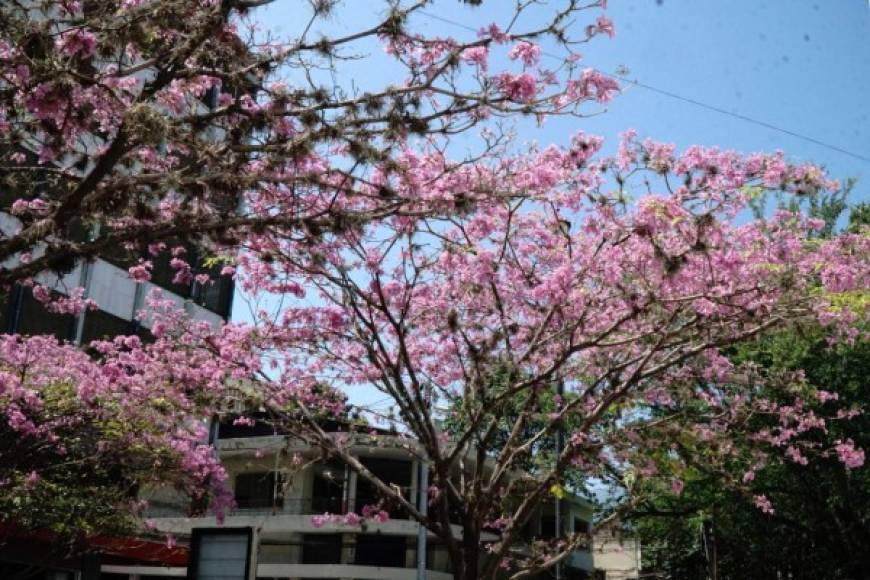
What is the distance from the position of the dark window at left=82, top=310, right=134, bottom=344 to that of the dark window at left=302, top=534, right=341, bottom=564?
38.1ft

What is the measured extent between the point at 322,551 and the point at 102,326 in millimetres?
12613

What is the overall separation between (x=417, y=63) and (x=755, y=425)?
14689 mm

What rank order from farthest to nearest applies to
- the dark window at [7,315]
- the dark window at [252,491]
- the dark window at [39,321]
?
the dark window at [252,491], the dark window at [39,321], the dark window at [7,315]

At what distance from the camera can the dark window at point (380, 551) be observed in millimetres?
28688

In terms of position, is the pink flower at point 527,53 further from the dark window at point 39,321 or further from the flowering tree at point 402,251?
the dark window at point 39,321

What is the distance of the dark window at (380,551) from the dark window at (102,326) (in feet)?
39.4

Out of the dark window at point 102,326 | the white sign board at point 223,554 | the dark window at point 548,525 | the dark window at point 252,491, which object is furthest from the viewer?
the dark window at point 548,525

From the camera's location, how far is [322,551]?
1142 inches

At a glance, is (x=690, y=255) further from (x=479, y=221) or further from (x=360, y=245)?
(x=360, y=245)

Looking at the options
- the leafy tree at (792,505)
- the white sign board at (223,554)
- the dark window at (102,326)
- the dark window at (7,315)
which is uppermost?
the dark window at (102,326)

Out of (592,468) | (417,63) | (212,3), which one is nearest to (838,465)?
(592,468)

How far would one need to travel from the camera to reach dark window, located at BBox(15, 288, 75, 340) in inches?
696

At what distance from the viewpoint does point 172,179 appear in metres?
5.99

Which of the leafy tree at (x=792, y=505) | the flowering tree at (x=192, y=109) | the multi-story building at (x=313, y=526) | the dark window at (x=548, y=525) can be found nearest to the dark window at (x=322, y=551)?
the multi-story building at (x=313, y=526)
